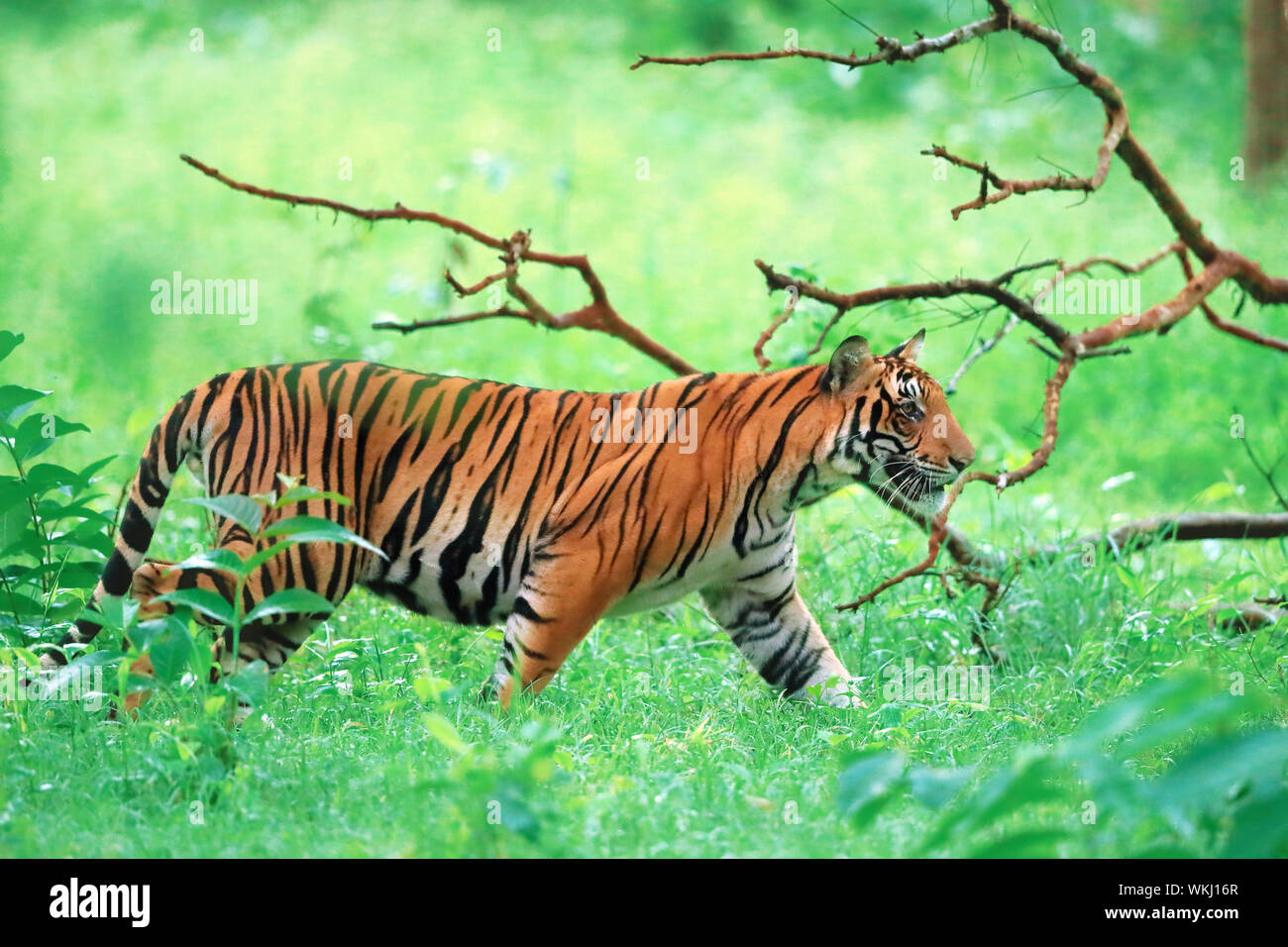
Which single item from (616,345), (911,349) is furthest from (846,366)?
(616,345)

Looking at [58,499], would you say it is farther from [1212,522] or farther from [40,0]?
[40,0]

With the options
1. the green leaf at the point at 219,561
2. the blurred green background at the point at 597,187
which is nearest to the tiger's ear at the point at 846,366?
the green leaf at the point at 219,561

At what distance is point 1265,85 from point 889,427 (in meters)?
10.0

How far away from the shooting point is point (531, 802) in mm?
3586

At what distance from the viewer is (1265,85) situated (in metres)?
13.4

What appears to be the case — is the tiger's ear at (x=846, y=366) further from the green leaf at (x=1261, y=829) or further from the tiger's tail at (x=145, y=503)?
the green leaf at (x=1261, y=829)

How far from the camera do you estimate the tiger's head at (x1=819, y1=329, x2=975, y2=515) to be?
16.8 feet

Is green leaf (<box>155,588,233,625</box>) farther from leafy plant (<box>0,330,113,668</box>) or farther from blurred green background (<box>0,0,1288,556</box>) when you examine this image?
blurred green background (<box>0,0,1288,556</box>)

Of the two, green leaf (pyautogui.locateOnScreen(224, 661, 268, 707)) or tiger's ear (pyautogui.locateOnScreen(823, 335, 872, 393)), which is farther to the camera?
tiger's ear (pyautogui.locateOnScreen(823, 335, 872, 393))

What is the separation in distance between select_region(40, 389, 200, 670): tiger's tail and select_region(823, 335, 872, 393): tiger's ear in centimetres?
222

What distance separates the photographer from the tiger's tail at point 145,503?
16.6ft

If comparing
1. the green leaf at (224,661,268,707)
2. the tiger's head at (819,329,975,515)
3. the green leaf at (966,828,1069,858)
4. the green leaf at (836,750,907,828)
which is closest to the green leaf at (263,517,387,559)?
the green leaf at (224,661,268,707)

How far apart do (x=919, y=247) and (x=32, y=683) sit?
995 centimetres

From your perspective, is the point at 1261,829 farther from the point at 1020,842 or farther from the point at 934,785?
the point at 934,785
